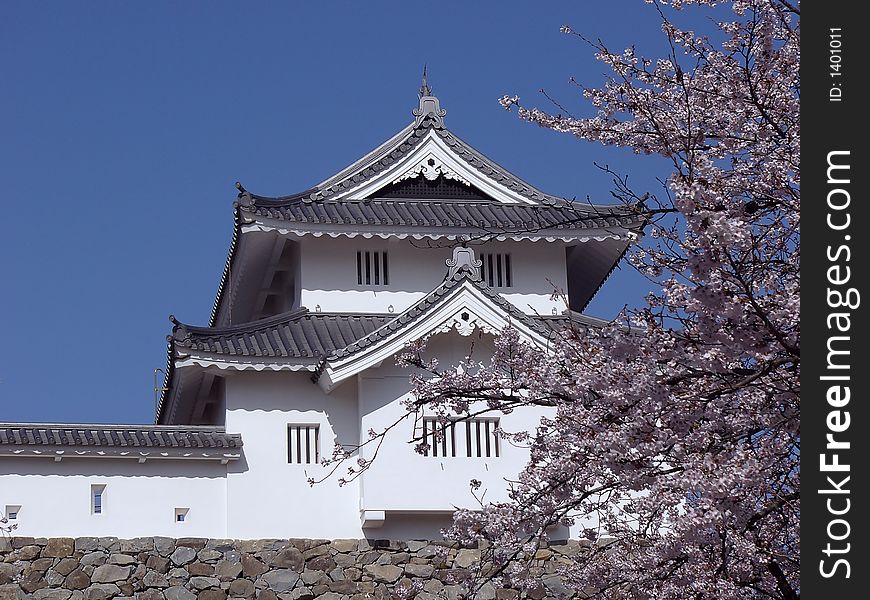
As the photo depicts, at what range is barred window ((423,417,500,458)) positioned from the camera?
54.2 feet

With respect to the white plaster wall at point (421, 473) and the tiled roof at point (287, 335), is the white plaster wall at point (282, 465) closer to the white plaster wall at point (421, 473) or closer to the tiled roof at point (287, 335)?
the tiled roof at point (287, 335)

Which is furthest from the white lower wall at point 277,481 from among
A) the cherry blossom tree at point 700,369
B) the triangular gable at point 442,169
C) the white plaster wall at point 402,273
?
the cherry blossom tree at point 700,369

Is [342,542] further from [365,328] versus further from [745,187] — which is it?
[745,187]

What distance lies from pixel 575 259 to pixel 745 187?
1241cm

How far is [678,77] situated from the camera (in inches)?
318

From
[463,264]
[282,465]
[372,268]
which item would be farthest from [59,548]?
[372,268]

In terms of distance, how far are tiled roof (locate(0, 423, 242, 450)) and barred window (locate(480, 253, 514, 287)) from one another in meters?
4.50

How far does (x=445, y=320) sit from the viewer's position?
1681cm

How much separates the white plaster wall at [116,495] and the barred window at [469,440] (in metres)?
2.72

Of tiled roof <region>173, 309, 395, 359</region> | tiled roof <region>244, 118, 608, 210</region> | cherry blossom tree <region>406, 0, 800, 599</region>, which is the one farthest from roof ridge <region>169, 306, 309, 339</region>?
cherry blossom tree <region>406, 0, 800, 599</region>

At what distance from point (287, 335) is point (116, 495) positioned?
3094mm

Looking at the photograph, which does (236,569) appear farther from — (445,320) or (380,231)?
(380,231)

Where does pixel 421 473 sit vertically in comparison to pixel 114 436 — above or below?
below

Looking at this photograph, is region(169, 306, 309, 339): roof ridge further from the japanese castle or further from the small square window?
the small square window
